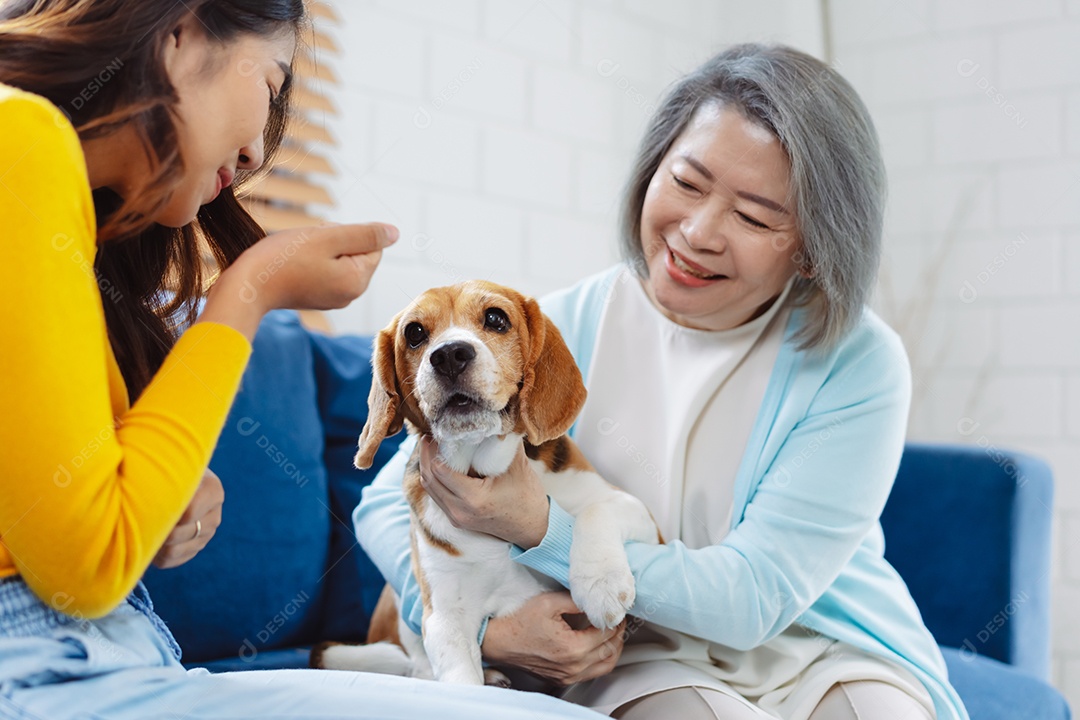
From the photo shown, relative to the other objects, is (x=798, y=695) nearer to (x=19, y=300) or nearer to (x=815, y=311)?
(x=815, y=311)

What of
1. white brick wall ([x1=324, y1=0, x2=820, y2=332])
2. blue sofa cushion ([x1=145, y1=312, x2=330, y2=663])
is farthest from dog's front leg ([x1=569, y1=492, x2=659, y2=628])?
white brick wall ([x1=324, y1=0, x2=820, y2=332])

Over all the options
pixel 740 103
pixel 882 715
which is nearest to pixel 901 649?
pixel 882 715

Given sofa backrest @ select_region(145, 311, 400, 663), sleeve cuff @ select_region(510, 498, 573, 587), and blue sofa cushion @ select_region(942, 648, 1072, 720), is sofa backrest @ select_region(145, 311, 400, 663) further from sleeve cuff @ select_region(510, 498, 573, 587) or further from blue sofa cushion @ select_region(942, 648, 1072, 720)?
blue sofa cushion @ select_region(942, 648, 1072, 720)

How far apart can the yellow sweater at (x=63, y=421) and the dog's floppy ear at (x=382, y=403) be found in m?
0.45

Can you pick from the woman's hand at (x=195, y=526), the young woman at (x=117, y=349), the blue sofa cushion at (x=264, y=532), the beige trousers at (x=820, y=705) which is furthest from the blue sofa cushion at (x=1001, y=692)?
the woman's hand at (x=195, y=526)

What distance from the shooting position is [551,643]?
4.33 ft

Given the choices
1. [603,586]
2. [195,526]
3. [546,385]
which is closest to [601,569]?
[603,586]

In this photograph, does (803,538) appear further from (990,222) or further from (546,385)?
(990,222)

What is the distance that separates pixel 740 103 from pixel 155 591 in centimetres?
132

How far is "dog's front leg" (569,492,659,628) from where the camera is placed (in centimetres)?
125

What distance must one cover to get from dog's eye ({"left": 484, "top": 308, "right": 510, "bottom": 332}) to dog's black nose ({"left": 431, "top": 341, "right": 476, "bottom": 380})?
11 cm

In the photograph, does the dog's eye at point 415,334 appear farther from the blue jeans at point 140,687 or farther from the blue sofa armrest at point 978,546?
the blue sofa armrest at point 978,546

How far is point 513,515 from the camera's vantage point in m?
1.29

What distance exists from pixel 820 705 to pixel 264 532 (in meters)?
1.07
